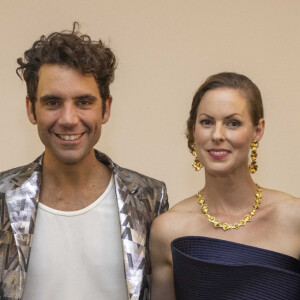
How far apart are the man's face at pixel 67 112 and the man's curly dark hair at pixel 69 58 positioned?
1.1 inches

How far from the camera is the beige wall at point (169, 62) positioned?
332cm

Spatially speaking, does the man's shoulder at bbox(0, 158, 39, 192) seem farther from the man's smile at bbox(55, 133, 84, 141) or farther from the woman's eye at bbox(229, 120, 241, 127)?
the woman's eye at bbox(229, 120, 241, 127)

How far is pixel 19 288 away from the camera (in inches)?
85.8

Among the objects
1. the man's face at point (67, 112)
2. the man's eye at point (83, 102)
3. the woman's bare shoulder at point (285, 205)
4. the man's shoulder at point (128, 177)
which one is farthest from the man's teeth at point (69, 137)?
the woman's bare shoulder at point (285, 205)

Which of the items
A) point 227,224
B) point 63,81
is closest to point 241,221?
point 227,224

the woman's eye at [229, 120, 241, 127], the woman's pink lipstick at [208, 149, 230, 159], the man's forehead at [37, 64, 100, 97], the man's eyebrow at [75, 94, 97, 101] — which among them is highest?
the man's forehead at [37, 64, 100, 97]

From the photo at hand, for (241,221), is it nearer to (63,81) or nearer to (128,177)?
(128,177)

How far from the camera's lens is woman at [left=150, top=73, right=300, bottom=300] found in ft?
6.77

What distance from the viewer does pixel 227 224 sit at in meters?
2.19

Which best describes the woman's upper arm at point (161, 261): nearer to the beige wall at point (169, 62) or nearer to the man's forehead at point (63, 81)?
the man's forehead at point (63, 81)

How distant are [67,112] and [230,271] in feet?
2.28

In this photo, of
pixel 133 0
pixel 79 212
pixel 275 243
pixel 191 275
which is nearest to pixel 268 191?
pixel 275 243

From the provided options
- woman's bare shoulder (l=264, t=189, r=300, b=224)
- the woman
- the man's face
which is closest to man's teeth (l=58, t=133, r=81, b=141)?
the man's face

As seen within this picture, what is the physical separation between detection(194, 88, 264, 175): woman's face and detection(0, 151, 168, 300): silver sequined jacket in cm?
31
